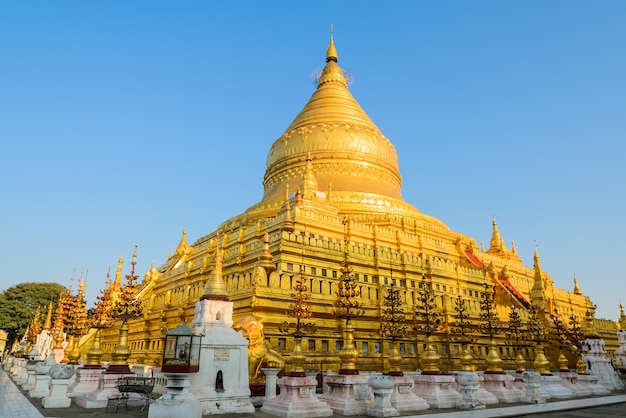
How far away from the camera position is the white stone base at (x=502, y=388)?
18.0 metres

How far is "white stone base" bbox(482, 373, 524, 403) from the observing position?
59.0 ft

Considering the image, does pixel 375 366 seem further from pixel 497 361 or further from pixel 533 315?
pixel 533 315

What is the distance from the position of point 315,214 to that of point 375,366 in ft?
34.7

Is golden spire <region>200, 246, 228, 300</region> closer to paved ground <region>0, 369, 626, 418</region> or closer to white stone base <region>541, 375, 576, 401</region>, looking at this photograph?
paved ground <region>0, 369, 626, 418</region>

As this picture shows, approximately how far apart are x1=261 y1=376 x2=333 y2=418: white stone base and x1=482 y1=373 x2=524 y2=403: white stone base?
26.5 ft

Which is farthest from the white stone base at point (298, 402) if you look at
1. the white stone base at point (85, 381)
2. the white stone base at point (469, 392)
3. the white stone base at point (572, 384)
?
the white stone base at point (572, 384)

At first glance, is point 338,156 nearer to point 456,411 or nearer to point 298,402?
point 456,411

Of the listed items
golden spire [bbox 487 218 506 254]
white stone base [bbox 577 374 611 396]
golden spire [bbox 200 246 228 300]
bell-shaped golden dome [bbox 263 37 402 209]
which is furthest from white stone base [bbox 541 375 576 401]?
golden spire [bbox 487 218 506 254]

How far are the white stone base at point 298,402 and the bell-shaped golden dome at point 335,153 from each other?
84.6ft

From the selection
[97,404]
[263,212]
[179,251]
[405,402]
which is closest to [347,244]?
[263,212]

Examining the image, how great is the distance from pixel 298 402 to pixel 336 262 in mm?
14053

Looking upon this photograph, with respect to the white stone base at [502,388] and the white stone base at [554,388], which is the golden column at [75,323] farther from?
the white stone base at [554,388]

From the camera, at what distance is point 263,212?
36.2 meters

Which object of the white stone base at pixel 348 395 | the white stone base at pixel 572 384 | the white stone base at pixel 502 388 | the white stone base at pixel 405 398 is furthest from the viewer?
the white stone base at pixel 572 384
